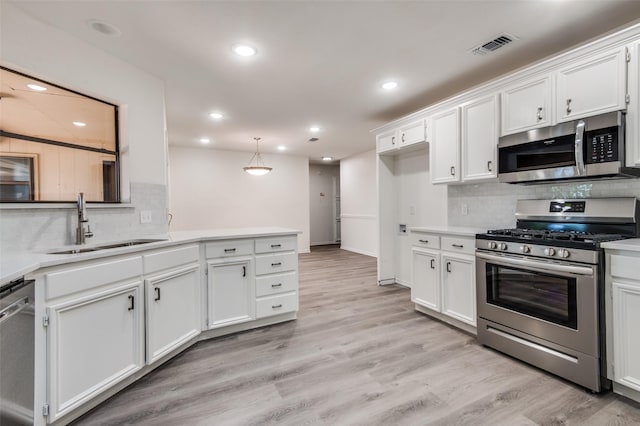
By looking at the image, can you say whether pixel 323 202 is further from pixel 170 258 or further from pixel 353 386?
pixel 353 386

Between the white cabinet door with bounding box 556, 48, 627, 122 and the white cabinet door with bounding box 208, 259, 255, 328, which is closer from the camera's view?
the white cabinet door with bounding box 556, 48, 627, 122

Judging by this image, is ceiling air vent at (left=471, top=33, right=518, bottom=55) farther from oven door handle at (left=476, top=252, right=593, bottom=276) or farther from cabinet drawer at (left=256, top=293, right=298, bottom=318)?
cabinet drawer at (left=256, top=293, right=298, bottom=318)

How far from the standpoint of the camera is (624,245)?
1786mm

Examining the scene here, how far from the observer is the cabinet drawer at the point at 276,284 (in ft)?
9.73

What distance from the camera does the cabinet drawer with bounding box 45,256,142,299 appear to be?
161 centimetres

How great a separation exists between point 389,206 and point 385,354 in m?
2.49

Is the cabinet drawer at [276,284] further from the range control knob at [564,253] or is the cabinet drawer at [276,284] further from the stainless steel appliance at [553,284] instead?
the range control knob at [564,253]

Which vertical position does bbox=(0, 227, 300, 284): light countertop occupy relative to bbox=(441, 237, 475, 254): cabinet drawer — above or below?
above

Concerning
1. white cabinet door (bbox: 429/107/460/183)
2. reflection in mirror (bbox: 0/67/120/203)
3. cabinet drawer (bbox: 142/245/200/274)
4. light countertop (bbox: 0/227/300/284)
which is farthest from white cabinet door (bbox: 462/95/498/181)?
reflection in mirror (bbox: 0/67/120/203)

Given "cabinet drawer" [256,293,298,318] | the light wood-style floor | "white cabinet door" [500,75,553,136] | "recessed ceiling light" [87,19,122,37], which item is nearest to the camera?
the light wood-style floor

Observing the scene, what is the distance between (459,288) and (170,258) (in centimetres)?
257

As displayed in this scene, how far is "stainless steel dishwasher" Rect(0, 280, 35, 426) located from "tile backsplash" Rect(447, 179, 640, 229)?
143 inches

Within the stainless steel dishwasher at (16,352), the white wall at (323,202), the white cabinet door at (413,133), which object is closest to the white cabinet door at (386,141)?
the white cabinet door at (413,133)

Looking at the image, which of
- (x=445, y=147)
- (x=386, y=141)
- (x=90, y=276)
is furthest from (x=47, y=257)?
(x=386, y=141)
